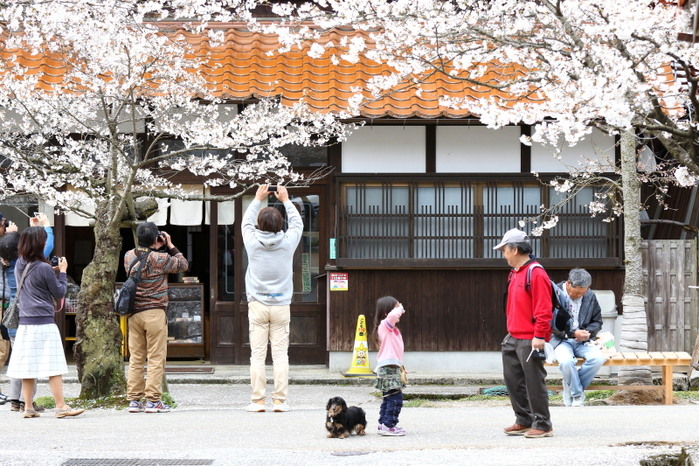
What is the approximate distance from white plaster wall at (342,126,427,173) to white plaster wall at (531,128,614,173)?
1781mm

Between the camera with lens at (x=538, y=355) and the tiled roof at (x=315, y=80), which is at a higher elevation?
the tiled roof at (x=315, y=80)

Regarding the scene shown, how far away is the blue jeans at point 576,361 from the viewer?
9.12 m

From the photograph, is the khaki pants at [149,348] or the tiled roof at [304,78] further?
the tiled roof at [304,78]

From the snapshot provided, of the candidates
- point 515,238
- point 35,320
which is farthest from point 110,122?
point 515,238

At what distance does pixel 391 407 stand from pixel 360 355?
5.53 metres

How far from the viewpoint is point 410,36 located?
337 inches

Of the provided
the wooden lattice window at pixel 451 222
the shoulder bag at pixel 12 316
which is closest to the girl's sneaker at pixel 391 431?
the shoulder bag at pixel 12 316

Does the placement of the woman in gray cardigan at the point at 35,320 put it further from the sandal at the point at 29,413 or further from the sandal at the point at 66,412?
the sandal at the point at 29,413

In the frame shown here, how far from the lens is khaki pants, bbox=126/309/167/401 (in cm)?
834

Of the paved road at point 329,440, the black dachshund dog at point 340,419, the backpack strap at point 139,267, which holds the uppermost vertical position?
the backpack strap at point 139,267

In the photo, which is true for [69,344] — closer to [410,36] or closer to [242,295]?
[242,295]

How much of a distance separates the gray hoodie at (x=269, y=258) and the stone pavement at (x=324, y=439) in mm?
1195

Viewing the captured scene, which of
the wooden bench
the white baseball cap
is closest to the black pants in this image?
the white baseball cap

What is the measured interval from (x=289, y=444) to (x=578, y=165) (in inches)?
320
